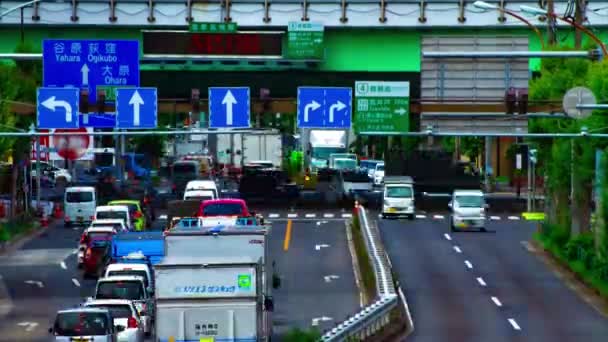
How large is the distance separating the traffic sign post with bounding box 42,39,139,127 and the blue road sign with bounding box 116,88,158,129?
56.1 inches

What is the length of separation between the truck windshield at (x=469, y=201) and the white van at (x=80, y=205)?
16822 millimetres

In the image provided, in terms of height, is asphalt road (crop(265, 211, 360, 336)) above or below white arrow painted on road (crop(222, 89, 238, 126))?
below

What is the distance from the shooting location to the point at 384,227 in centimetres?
7538

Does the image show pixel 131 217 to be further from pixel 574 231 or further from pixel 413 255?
pixel 574 231

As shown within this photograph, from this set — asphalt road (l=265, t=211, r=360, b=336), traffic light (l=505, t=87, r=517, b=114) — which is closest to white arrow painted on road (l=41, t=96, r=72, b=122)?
asphalt road (l=265, t=211, r=360, b=336)

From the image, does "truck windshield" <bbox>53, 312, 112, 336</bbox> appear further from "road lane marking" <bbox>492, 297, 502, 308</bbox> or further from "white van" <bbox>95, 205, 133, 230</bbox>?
"white van" <bbox>95, 205, 133, 230</bbox>

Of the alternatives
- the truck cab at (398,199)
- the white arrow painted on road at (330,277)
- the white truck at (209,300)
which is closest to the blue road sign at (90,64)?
the white arrow painted on road at (330,277)

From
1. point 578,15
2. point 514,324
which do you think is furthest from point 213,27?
point 514,324

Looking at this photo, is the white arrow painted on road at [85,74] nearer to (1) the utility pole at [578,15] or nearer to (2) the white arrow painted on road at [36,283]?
(2) the white arrow painted on road at [36,283]

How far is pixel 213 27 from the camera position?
198ft

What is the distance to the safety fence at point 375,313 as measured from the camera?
112 ft

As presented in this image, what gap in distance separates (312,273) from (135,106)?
10241 mm

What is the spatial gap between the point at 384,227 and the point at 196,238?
38434 mm

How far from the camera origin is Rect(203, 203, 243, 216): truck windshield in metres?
56.7
